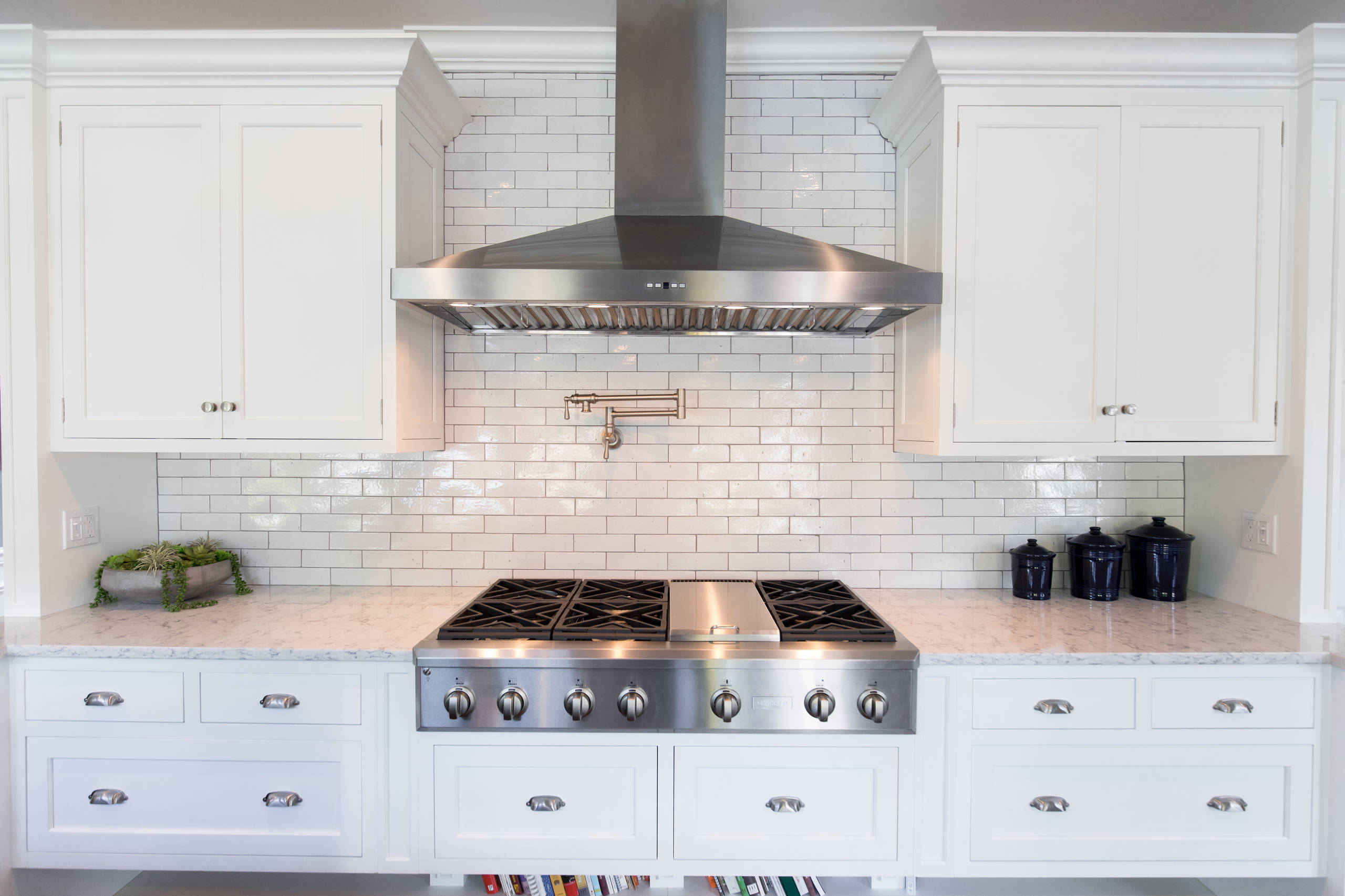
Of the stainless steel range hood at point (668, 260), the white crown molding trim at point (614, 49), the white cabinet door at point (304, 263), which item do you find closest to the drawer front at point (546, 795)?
the white cabinet door at point (304, 263)

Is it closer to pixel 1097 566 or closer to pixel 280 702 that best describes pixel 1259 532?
pixel 1097 566

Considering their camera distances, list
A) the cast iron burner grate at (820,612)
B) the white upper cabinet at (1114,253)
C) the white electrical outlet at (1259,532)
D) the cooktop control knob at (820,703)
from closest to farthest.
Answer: the cooktop control knob at (820,703) → the cast iron burner grate at (820,612) → the white upper cabinet at (1114,253) → the white electrical outlet at (1259,532)

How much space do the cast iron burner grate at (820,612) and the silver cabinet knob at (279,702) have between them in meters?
1.39

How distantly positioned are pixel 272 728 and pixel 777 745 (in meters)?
1.42

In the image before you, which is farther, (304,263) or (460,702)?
(304,263)

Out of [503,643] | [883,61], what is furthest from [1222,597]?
[503,643]

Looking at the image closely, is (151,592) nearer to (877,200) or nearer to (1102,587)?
(877,200)

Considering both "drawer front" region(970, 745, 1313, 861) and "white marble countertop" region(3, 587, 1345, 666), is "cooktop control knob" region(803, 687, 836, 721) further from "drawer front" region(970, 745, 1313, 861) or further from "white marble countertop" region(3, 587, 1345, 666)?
"drawer front" region(970, 745, 1313, 861)

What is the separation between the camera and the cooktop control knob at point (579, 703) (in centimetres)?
196

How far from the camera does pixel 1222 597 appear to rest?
8.40 ft

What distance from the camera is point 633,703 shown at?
1953 millimetres

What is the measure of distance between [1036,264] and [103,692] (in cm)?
303

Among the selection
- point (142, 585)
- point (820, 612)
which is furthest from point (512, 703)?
point (142, 585)

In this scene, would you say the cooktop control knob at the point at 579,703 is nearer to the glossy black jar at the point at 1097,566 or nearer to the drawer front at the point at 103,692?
the drawer front at the point at 103,692
